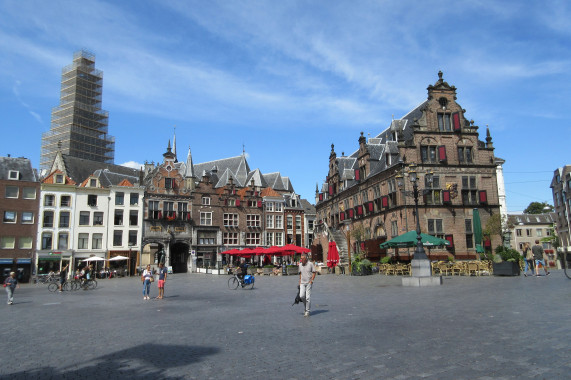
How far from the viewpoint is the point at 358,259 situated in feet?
105

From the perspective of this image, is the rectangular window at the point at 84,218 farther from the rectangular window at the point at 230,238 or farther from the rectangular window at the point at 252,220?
the rectangular window at the point at 252,220

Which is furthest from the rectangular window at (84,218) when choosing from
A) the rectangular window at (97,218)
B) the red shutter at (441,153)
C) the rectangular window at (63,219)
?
the red shutter at (441,153)

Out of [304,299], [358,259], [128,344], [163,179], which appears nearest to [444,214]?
[358,259]

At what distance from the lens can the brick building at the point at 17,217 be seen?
139ft

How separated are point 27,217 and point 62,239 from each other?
4253mm

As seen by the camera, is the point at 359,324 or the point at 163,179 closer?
the point at 359,324

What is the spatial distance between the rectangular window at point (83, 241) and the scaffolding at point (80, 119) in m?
43.8

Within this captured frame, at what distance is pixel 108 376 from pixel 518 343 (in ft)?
22.8

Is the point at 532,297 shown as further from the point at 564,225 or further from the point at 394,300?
the point at 564,225

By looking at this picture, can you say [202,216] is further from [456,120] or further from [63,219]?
[456,120]

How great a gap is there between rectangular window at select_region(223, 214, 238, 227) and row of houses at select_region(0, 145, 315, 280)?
0.18 meters

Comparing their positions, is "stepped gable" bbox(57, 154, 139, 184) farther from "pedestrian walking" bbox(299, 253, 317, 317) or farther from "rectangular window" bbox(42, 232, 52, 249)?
"pedestrian walking" bbox(299, 253, 317, 317)

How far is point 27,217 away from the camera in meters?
44.0

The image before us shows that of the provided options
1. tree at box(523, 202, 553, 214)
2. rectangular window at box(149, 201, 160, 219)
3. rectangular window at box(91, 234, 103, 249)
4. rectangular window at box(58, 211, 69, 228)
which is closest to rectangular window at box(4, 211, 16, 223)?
rectangular window at box(58, 211, 69, 228)
